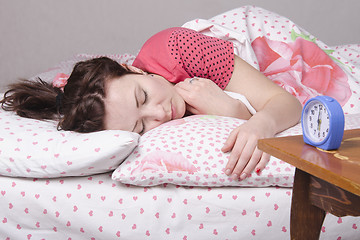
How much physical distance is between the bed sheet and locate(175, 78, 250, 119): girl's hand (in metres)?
0.36

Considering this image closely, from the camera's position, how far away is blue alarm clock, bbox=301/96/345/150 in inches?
29.5

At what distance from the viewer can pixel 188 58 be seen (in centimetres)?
152

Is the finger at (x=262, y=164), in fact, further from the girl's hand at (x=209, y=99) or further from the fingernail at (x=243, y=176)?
the girl's hand at (x=209, y=99)

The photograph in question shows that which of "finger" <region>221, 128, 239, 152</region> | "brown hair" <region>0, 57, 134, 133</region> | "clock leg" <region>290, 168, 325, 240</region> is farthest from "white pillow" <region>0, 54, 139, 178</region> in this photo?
"clock leg" <region>290, 168, 325, 240</region>

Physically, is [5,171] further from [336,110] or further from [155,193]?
[336,110]

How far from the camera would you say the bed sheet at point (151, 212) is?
1095 millimetres

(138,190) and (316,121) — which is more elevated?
(316,121)

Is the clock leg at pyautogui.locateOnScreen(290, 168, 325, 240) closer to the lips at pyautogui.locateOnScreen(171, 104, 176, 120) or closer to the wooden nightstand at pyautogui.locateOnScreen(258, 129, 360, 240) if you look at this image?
the wooden nightstand at pyautogui.locateOnScreen(258, 129, 360, 240)

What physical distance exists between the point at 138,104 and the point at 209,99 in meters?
0.23

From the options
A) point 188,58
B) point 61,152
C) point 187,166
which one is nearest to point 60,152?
point 61,152

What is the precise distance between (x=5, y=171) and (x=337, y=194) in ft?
2.68

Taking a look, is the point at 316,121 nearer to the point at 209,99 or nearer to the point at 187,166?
the point at 187,166

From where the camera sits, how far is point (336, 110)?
76cm

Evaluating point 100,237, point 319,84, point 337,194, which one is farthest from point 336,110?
point 319,84
